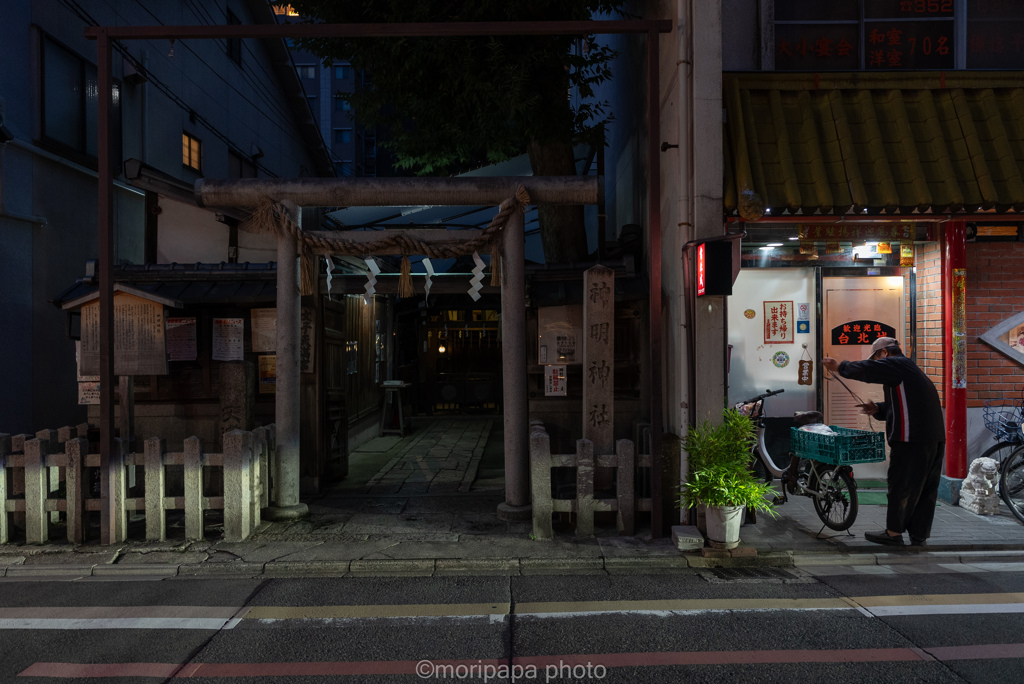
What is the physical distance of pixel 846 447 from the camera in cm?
679

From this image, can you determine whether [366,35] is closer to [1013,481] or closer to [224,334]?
[224,334]

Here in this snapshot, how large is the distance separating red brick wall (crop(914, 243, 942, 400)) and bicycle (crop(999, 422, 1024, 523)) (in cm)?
113

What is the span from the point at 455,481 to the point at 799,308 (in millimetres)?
6331

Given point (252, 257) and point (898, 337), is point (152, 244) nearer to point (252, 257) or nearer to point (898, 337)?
point (252, 257)

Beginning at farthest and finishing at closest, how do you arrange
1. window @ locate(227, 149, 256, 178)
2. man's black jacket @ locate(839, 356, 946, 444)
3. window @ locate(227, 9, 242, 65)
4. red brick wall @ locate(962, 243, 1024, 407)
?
window @ locate(227, 149, 256, 178), window @ locate(227, 9, 242, 65), red brick wall @ locate(962, 243, 1024, 407), man's black jacket @ locate(839, 356, 946, 444)

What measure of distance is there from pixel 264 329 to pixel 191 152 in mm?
10155

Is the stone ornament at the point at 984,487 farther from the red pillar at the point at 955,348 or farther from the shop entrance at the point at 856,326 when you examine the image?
the shop entrance at the point at 856,326

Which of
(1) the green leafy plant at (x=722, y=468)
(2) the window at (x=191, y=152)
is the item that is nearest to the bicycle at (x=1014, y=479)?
(1) the green leafy plant at (x=722, y=468)

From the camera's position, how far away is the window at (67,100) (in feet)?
36.8

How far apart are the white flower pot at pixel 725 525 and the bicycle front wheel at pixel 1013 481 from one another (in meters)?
3.97

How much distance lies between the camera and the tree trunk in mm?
10945

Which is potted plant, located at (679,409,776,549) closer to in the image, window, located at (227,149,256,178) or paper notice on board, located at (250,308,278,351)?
paper notice on board, located at (250,308,278,351)

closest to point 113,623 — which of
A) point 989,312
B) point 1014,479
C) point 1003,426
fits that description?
point 1014,479

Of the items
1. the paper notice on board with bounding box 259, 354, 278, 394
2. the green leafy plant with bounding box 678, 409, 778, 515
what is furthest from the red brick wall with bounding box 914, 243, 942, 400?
the paper notice on board with bounding box 259, 354, 278, 394
